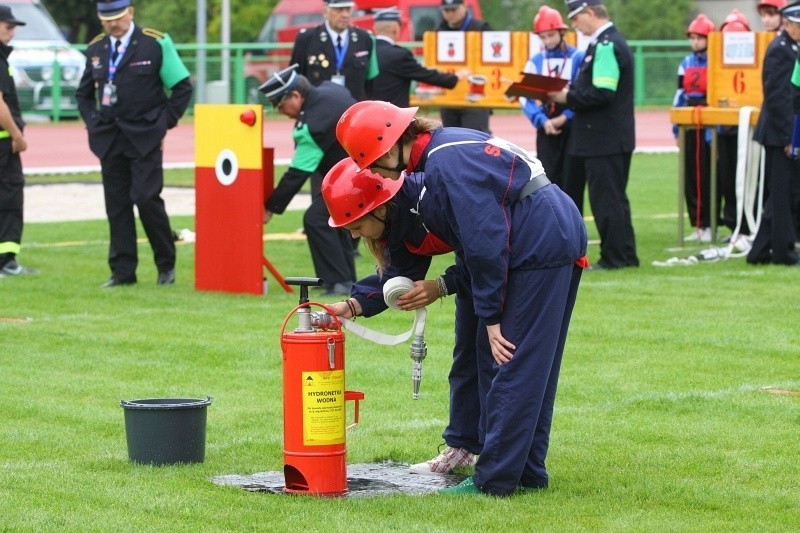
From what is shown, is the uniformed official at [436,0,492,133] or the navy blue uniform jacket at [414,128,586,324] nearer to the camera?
the navy blue uniform jacket at [414,128,586,324]

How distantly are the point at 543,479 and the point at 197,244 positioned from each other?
22.0 ft

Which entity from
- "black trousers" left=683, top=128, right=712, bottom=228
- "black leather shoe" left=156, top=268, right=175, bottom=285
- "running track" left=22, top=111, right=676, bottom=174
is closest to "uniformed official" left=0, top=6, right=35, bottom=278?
"black leather shoe" left=156, top=268, right=175, bottom=285

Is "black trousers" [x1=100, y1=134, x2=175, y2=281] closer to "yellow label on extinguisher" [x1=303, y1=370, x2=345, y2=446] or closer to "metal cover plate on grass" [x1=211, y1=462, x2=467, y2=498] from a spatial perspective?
"metal cover plate on grass" [x1=211, y1=462, x2=467, y2=498]

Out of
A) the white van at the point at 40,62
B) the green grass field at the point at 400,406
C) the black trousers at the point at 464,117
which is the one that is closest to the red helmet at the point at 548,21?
the green grass field at the point at 400,406

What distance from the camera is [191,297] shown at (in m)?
12.6

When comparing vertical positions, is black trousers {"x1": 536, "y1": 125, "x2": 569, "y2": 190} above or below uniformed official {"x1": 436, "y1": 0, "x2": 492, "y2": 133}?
below

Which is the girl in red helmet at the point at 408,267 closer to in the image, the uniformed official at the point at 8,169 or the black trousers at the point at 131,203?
Result: the black trousers at the point at 131,203

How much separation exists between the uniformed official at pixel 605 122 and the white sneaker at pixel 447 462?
712cm

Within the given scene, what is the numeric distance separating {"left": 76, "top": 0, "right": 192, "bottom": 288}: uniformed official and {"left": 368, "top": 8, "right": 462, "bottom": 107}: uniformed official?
112 inches

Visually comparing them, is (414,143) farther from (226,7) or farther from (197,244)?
(226,7)

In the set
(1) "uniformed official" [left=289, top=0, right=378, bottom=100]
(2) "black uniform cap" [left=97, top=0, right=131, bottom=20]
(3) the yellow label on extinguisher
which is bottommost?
(3) the yellow label on extinguisher

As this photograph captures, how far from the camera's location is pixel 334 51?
14539 mm

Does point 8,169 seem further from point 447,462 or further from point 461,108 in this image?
point 447,462

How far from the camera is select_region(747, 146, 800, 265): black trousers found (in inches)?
544
